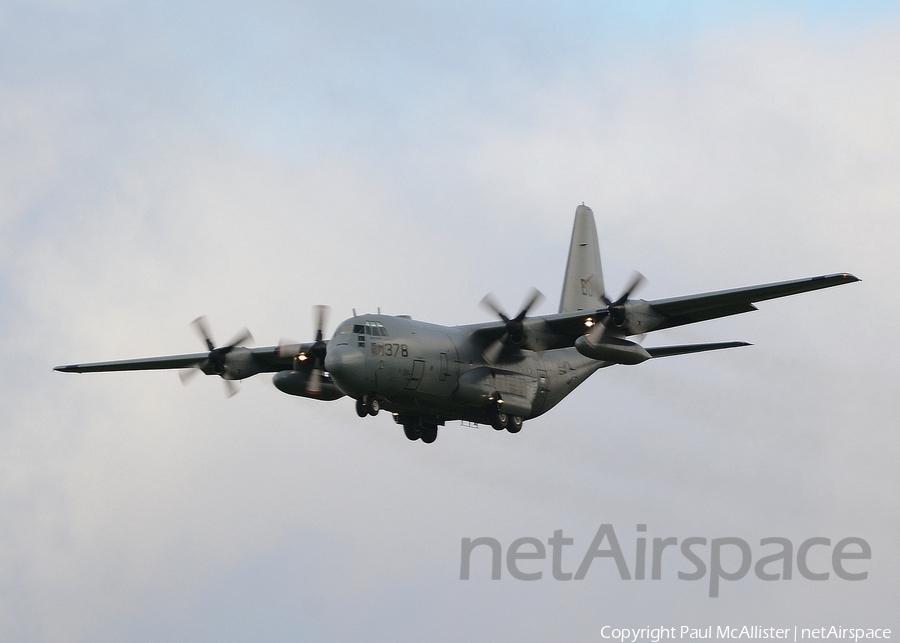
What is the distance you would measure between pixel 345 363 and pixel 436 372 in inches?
102

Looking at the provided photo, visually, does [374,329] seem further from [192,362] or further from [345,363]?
[192,362]

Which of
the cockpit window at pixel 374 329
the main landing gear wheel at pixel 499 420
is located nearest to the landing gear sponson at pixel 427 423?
the main landing gear wheel at pixel 499 420

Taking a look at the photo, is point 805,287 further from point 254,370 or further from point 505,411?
point 254,370

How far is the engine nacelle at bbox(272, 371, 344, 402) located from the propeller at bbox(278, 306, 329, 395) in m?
0.09

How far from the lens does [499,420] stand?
2873 centimetres

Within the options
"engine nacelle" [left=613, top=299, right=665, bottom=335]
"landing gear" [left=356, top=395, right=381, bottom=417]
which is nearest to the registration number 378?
"landing gear" [left=356, top=395, right=381, bottom=417]

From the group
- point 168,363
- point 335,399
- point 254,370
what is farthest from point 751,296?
point 168,363

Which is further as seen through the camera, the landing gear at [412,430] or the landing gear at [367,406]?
the landing gear at [412,430]

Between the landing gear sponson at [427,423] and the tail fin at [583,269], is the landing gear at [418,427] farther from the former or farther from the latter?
the tail fin at [583,269]

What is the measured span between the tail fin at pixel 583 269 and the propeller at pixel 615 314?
6806 mm

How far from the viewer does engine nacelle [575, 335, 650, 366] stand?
26.2 metres

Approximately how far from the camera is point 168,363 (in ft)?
108

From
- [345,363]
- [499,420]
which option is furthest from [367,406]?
[499,420]

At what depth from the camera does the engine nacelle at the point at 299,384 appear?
99.4 feet
